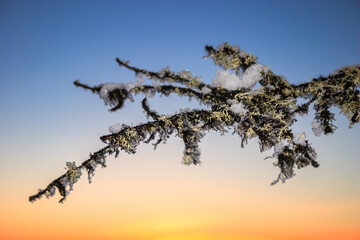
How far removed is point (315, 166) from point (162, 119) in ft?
4.27

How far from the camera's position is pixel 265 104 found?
2.19 m

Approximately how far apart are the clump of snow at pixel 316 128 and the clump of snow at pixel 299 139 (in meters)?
0.36

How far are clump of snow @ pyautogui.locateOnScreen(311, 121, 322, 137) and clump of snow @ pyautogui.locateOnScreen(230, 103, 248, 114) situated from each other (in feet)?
2.35

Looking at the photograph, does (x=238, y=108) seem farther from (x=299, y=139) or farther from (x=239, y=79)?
(x=299, y=139)

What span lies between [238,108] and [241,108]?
0.09ft

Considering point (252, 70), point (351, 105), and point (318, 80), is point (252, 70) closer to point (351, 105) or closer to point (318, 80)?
point (318, 80)

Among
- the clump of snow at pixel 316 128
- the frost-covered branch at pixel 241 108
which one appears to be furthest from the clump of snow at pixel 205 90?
the clump of snow at pixel 316 128

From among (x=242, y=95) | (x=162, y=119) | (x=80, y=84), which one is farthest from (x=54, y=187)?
(x=242, y=95)

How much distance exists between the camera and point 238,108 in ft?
7.19

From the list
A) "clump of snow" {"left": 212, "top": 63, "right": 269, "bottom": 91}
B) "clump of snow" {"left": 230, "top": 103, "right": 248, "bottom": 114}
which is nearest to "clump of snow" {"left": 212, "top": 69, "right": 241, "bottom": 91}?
"clump of snow" {"left": 212, "top": 63, "right": 269, "bottom": 91}

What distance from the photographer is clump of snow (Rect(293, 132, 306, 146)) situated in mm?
2082

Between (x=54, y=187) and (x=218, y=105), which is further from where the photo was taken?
(x=218, y=105)

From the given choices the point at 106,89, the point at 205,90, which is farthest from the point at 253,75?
the point at 106,89

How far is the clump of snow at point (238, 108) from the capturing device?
86.2 inches
